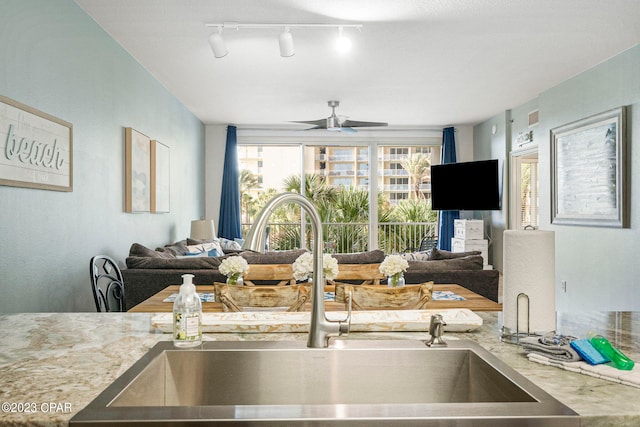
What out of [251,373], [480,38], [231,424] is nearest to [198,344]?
[251,373]

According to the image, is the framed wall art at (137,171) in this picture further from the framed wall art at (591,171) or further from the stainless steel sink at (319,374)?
the framed wall art at (591,171)

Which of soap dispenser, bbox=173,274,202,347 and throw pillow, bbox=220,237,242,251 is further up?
soap dispenser, bbox=173,274,202,347

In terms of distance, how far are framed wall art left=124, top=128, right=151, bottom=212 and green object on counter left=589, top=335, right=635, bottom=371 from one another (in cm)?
397

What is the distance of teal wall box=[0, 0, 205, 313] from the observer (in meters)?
2.68

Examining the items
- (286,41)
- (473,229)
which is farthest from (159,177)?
(473,229)

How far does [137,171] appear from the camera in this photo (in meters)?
4.60

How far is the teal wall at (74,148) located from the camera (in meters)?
2.68

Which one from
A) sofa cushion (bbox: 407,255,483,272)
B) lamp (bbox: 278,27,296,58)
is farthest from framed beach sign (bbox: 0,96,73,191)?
sofa cushion (bbox: 407,255,483,272)

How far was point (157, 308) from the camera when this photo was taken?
241cm

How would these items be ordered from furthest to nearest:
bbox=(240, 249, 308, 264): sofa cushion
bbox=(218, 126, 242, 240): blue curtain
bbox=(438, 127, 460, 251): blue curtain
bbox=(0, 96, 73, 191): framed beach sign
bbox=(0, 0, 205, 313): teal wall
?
1. bbox=(438, 127, 460, 251): blue curtain
2. bbox=(218, 126, 242, 240): blue curtain
3. bbox=(240, 249, 308, 264): sofa cushion
4. bbox=(0, 0, 205, 313): teal wall
5. bbox=(0, 96, 73, 191): framed beach sign

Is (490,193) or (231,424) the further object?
(490,193)

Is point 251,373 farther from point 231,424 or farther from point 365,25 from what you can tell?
point 365,25

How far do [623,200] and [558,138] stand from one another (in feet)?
4.57

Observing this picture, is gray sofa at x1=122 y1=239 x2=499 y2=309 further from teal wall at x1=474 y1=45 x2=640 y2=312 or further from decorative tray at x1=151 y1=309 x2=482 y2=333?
decorative tray at x1=151 y1=309 x2=482 y2=333
